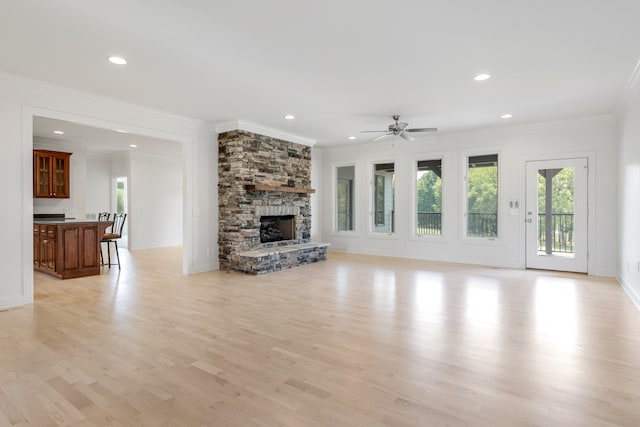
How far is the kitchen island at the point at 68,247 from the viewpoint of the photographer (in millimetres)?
5836

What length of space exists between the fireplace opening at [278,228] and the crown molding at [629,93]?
580 centimetres

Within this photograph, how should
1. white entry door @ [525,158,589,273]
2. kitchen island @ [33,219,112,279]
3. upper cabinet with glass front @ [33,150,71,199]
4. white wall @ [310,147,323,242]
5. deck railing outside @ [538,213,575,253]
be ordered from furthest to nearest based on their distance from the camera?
1. white wall @ [310,147,323,242]
2. upper cabinet with glass front @ [33,150,71,199]
3. deck railing outside @ [538,213,575,253]
4. white entry door @ [525,158,589,273]
5. kitchen island @ [33,219,112,279]

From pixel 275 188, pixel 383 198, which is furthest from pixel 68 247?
pixel 383 198

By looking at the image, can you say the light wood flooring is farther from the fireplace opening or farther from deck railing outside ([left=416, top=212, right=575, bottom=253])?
the fireplace opening

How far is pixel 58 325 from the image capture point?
3592 mm

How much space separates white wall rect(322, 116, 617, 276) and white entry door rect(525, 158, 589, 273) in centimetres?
12

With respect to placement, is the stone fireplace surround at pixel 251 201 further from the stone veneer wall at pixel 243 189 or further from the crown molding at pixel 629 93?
the crown molding at pixel 629 93

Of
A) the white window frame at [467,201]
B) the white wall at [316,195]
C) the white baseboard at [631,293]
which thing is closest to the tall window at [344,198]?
the white wall at [316,195]

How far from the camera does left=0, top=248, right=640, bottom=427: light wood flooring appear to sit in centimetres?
207

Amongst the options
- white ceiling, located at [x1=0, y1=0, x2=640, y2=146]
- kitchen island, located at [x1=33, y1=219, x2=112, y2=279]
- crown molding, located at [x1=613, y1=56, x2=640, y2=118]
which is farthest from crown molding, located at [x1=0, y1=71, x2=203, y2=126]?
crown molding, located at [x1=613, y1=56, x2=640, y2=118]

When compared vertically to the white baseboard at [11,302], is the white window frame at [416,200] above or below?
above

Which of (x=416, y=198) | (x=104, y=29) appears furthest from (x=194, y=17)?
(x=416, y=198)

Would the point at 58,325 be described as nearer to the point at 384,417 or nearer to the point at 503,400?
the point at 384,417

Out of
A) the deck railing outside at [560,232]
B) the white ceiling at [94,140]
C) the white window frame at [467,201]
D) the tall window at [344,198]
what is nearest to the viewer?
the deck railing outside at [560,232]
